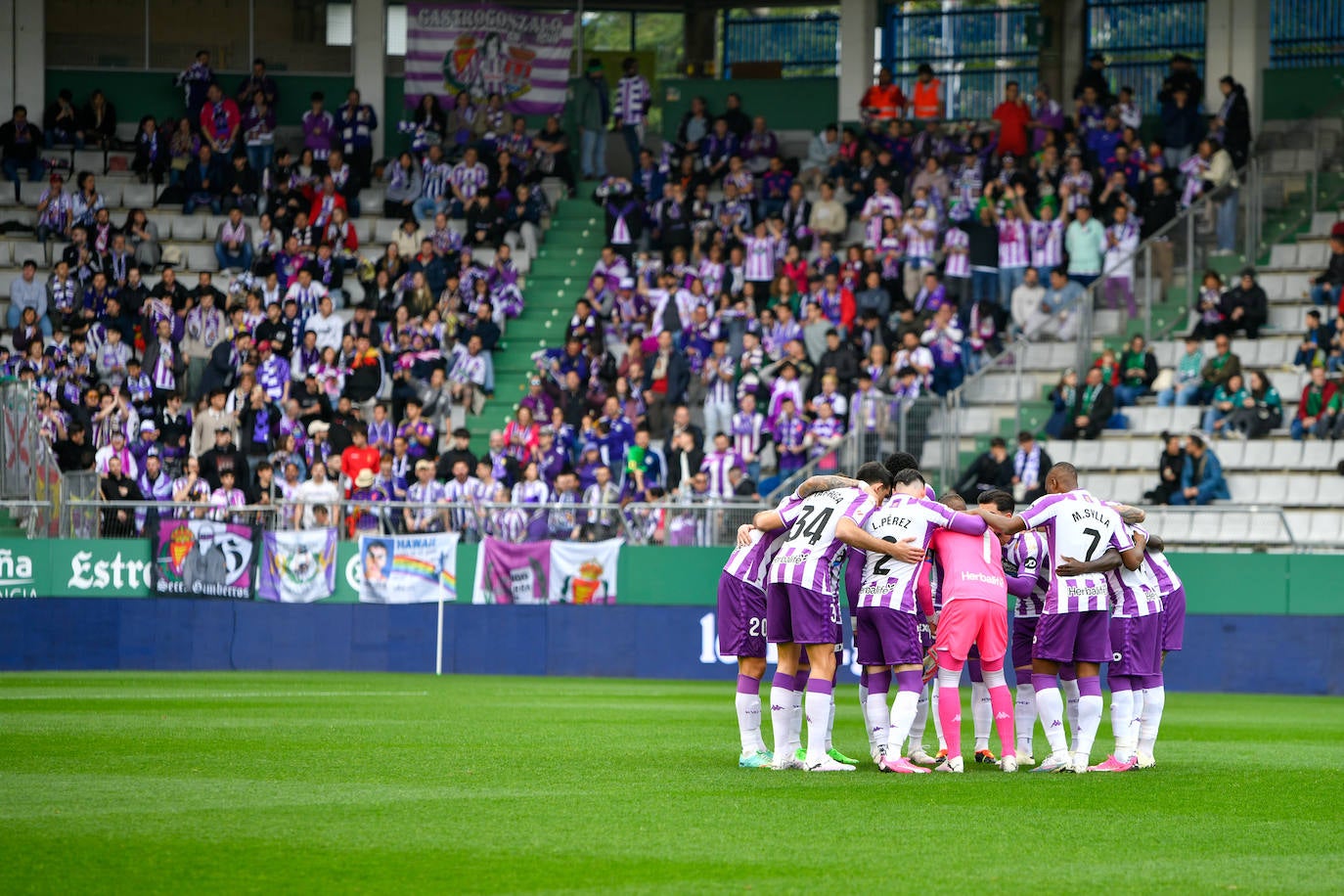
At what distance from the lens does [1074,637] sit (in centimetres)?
1302

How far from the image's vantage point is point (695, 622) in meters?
25.5

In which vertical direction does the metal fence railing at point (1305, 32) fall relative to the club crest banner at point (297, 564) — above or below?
above

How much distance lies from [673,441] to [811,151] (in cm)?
1030

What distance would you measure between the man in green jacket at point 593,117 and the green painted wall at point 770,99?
5.18 feet

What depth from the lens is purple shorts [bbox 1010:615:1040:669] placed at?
44.4 feet

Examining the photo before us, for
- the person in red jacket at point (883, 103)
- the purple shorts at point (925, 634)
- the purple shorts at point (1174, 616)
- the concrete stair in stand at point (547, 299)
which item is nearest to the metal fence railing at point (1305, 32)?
the person in red jacket at point (883, 103)

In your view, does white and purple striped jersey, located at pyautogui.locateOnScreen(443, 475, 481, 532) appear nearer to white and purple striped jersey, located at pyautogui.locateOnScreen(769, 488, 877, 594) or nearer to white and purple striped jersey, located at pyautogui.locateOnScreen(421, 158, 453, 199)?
white and purple striped jersey, located at pyautogui.locateOnScreen(421, 158, 453, 199)

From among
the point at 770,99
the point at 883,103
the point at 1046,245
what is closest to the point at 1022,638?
the point at 1046,245

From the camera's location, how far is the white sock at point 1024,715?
533 inches

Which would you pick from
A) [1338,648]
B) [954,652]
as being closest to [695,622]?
[1338,648]

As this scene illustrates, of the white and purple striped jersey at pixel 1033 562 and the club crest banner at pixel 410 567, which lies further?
the club crest banner at pixel 410 567

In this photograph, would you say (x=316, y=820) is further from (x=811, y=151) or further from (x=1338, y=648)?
(x=811, y=151)

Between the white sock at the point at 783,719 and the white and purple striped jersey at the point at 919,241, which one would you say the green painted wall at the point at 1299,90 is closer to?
the white and purple striped jersey at the point at 919,241

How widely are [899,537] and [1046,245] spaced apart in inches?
747
